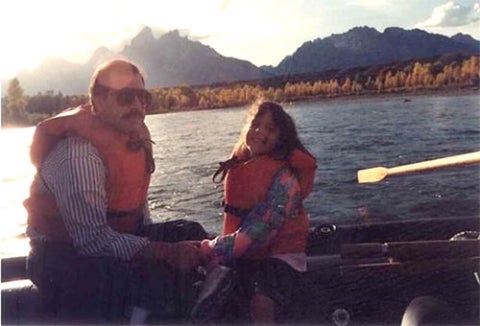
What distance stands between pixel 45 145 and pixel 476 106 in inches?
568

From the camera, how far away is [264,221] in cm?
209

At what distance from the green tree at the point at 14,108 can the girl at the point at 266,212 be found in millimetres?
2307

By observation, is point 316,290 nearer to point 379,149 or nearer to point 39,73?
point 39,73

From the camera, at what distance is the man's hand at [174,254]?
1.91 metres

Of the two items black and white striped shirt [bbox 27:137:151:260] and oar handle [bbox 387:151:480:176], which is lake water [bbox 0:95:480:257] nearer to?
black and white striped shirt [bbox 27:137:151:260]

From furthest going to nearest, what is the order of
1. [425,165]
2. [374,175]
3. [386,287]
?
[374,175], [425,165], [386,287]

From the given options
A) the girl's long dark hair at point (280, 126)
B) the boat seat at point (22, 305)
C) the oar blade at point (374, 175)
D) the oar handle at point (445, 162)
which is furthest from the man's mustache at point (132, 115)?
the oar blade at point (374, 175)

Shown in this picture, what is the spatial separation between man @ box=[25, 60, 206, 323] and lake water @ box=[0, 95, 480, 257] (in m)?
0.84

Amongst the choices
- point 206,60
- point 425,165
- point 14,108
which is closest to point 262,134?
point 425,165

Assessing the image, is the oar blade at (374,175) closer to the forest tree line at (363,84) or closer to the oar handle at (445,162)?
the oar handle at (445,162)

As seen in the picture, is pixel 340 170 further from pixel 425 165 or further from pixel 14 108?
pixel 425 165

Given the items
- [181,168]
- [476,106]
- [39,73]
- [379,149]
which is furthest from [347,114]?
[39,73]

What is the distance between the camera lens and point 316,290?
2119 millimetres

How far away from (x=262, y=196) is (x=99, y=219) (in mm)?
581
